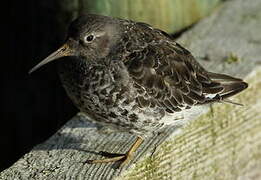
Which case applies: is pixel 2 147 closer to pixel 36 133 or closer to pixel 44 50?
pixel 36 133

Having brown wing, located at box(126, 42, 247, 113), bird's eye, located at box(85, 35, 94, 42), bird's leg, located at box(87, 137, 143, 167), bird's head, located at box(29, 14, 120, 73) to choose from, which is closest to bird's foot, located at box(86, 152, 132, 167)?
bird's leg, located at box(87, 137, 143, 167)

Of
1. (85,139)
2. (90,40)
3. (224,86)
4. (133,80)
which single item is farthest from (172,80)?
(85,139)

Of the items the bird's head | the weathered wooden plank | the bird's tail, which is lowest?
the weathered wooden plank

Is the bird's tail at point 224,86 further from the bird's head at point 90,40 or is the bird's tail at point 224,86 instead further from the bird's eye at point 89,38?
the bird's eye at point 89,38

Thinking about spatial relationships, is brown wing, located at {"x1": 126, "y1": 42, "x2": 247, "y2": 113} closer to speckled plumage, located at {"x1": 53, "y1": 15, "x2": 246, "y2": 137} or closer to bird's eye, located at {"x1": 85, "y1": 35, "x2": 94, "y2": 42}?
speckled plumage, located at {"x1": 53, "y1": 15, "x2": 246, "y2": 137}

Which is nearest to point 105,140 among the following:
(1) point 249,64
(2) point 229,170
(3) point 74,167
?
(3) point 74,167

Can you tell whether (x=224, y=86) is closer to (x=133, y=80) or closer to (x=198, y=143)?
(x=198, y=143)
